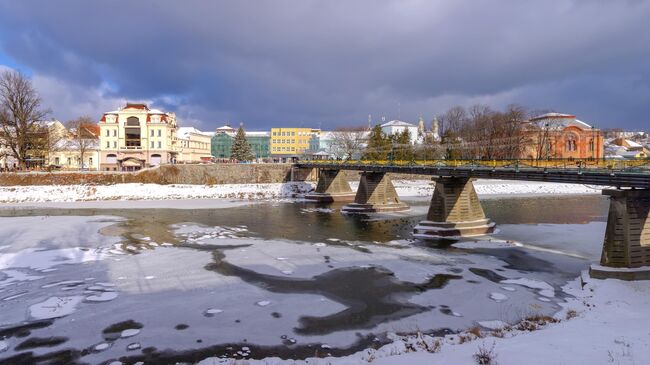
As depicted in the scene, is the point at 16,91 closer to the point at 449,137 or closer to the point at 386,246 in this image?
the point at 386,246

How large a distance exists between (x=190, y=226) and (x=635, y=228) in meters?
29.6

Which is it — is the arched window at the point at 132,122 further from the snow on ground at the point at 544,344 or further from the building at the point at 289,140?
the snow on ground at the point at 544,344

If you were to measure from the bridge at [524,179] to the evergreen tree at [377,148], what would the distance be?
24.0m

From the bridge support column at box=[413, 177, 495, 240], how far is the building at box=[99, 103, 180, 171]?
6905cm

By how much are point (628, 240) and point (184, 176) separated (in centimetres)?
6513

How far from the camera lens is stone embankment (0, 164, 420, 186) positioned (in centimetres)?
6377

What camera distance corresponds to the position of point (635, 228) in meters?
18.4

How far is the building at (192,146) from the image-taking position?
103000 mm

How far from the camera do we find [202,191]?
214 feet

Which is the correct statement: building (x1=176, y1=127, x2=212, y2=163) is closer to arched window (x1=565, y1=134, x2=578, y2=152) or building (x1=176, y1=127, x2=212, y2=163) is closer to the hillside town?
the hillside town

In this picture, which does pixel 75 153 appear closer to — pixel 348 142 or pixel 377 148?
pixel 348 142

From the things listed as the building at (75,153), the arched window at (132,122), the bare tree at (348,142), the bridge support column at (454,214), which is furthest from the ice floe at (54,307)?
the bare tree at (348,142)

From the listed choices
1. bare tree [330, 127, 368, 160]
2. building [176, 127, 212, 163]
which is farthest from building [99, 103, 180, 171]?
bare tree [330, 127, 368, 160]

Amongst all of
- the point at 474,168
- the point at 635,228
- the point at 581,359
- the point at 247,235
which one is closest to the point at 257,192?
the point at 247,235
